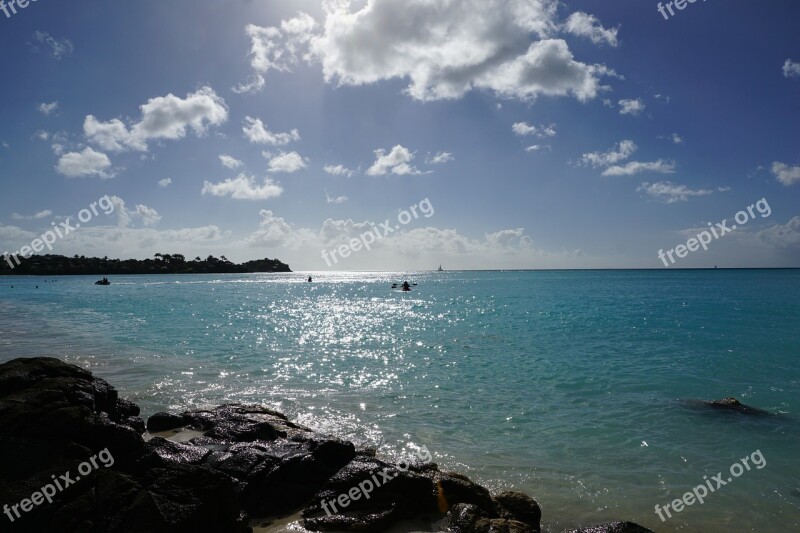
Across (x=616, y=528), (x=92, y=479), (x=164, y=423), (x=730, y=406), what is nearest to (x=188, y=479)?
(x=92, y=479)

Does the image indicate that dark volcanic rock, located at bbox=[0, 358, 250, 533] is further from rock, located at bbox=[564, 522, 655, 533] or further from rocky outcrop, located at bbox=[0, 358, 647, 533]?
rock, located at bbox=[564, 522, 655, 533]

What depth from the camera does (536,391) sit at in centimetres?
1930

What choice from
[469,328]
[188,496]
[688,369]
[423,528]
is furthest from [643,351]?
[188,496]

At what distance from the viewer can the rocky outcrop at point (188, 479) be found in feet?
21.3

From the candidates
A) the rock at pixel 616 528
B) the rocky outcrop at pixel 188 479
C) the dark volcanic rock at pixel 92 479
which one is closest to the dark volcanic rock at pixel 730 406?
the rock at pixel 616 528

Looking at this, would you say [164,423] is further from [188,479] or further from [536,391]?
[536,391]

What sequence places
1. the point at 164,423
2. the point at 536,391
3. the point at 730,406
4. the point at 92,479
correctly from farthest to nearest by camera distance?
1. the point at 536,391
2. the point at 730,406
3. the point at 164,423
4. the point at 92,479

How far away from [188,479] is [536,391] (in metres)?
15.5

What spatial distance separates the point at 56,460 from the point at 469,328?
37065mm

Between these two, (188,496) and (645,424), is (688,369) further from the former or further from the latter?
(188,496)

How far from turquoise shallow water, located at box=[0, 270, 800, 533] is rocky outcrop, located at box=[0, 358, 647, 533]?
2.24 metres

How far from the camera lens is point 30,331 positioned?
3772cm

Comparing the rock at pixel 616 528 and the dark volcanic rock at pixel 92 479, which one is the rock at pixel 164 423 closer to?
the dark volcanic rock at pixel 92 479

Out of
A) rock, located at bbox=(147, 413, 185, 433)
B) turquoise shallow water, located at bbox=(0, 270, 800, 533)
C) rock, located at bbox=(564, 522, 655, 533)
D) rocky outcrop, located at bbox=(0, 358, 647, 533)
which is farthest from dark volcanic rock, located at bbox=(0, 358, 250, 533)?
turquoise shallow water, located at bbox=(0, 270, 800, 533)
